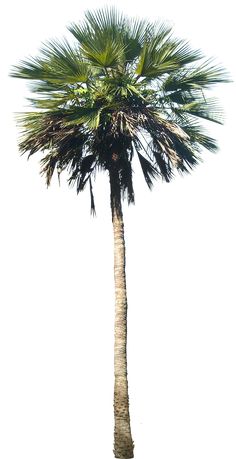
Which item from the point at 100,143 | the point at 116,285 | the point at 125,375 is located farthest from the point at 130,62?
the point at 125,375

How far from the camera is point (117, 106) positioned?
1159 centimetres

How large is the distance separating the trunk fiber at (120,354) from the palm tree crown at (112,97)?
892 millimetres

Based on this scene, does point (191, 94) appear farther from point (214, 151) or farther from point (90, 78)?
point (90, 78)

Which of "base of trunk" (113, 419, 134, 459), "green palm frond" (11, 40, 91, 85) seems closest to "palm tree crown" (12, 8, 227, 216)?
"green palm frond" (11, 40, 91, 85)

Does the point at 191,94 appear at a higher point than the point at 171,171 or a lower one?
higher

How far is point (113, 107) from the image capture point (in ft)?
38.1

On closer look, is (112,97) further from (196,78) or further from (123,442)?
(123,442)

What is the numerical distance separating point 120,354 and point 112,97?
5.67 metres

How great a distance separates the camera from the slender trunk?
10578 millimetres

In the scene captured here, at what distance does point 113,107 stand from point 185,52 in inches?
86.5

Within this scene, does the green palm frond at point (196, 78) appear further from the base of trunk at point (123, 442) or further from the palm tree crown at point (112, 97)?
the base of trunk at point (123, 442)

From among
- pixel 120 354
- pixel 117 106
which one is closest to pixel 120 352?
pixel 120 354

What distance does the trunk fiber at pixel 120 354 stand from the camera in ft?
34.7

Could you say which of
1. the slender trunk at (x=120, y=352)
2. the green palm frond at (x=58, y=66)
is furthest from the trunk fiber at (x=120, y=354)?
the green palm frond at (x=58, y=66)
